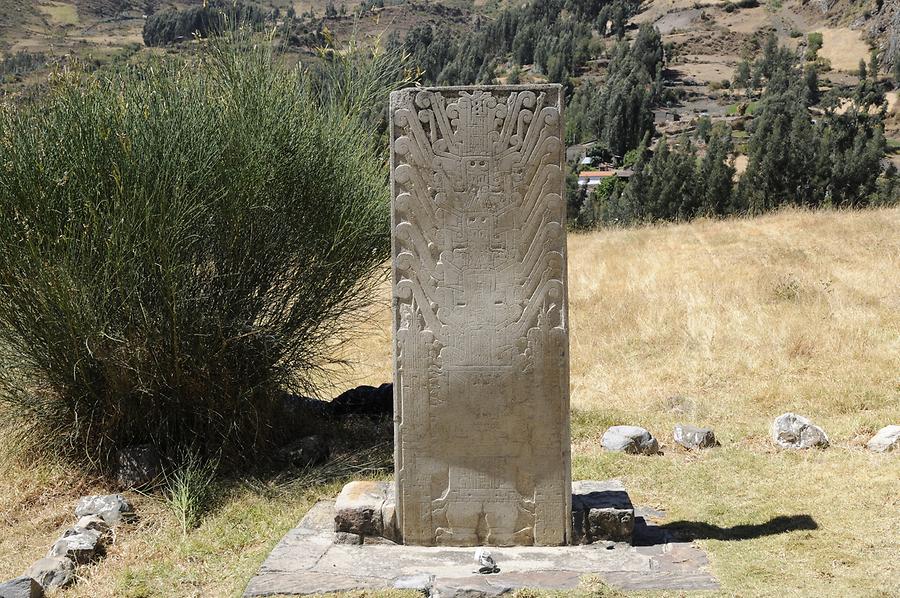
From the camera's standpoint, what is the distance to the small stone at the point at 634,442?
256 inches

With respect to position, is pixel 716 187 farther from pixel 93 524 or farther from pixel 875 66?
pixel 875 66

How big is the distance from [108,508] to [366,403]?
8.81ft

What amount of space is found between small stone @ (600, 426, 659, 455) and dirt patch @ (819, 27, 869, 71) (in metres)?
64.7

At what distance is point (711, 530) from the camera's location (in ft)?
15.9

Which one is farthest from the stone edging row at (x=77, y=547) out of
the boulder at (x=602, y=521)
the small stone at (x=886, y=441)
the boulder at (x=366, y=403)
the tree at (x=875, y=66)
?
the tree at (x=875, y=66)

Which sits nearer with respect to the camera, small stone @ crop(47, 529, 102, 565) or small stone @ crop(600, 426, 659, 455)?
small stone @ crop(47, 529, 102, 565)

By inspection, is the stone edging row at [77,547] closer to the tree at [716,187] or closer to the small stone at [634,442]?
the small stone at [634,442]

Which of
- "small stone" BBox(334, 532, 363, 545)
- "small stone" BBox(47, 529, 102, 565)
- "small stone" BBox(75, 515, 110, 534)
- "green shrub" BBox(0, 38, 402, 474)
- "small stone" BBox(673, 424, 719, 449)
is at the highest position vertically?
"green shrub" BBox(0, 38, 402, 474)

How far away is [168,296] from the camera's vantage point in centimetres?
591

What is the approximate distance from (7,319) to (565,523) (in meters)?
3.90

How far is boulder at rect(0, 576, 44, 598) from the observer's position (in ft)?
13.8

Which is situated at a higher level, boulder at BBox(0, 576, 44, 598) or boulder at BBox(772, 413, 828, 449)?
boulder at BBox(0, 576, 44, 598)

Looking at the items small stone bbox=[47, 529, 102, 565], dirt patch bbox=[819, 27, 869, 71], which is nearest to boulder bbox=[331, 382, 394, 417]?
small stone bbox=[47, 529, 102, 565]

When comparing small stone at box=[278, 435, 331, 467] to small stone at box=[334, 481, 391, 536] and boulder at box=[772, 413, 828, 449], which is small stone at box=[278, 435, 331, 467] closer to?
small stone at box=[334, 481, 391, 536]
